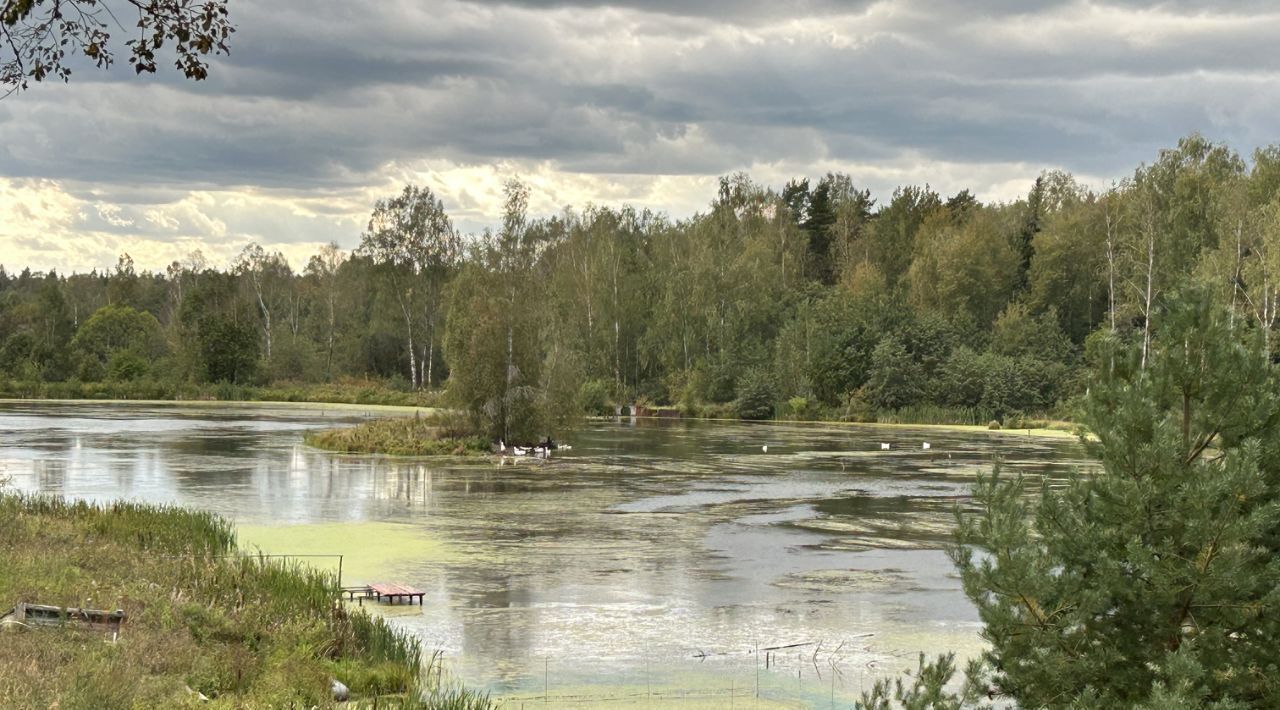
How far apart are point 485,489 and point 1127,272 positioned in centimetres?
5682

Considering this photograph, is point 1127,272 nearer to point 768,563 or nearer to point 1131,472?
point 768,563

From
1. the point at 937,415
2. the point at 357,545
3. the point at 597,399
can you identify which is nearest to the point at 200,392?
the point at 597,399

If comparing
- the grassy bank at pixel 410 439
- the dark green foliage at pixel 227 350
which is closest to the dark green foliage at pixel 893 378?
the grassy bank at pixel 410 439

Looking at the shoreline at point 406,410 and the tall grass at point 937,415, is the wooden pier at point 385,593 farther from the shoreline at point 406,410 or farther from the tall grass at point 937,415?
the tall grass at point 937,415

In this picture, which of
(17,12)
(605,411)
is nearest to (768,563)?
(17,12)

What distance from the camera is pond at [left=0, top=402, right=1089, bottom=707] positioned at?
14.3 meters

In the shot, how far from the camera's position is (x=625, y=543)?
23.4m

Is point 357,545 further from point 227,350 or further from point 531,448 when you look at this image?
point 227,350

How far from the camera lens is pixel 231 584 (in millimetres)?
14820

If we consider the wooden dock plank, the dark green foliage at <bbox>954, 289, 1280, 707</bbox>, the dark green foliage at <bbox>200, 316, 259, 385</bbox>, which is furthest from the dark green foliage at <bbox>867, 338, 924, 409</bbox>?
the dark green foliage at <bbox>954, 289, 1280, 707</bbox>

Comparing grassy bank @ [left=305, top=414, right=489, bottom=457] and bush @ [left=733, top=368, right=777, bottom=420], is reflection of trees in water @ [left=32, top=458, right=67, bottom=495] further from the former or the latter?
bush @ [left=733, top=368, right=777, bottom=420]

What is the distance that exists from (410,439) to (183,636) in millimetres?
33717

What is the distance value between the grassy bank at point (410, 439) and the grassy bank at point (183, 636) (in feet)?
84.2

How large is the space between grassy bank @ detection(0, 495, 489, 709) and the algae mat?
224 cm
